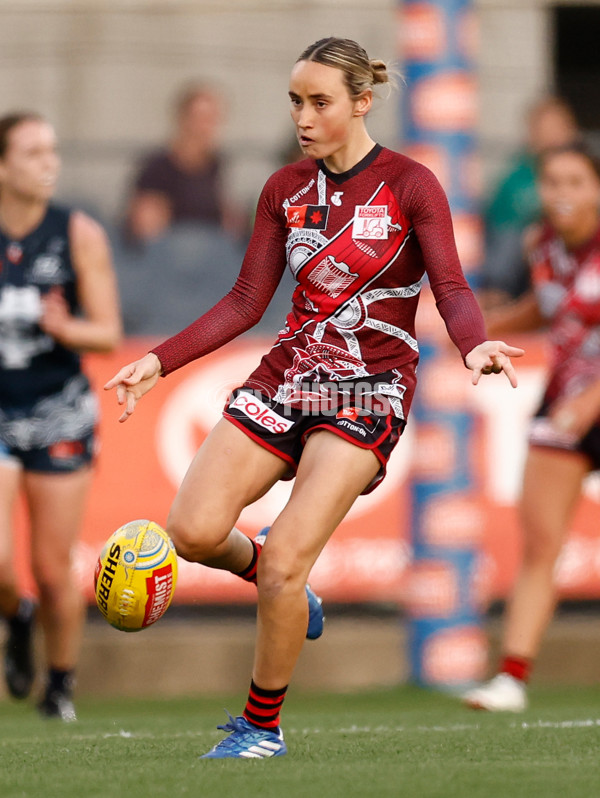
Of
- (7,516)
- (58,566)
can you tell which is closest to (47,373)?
(7,516)

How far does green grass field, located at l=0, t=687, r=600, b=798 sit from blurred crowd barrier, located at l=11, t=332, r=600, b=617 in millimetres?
1803

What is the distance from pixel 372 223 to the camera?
16.0ft

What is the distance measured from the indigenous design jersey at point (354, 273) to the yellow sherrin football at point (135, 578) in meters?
0.57

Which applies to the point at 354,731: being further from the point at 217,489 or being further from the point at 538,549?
the point at 538,549

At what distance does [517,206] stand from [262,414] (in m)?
5.47

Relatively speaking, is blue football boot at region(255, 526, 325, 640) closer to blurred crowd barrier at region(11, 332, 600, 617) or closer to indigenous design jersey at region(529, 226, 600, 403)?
indigenous design jersey at region(529, 226, 600, 403)

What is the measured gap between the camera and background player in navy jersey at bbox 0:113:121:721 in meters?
6.95

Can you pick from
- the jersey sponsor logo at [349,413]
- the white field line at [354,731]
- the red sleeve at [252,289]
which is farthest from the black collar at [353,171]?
the white field line at [354,731]

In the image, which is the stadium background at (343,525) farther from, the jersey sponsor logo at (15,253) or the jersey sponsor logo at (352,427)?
the jersey sponsor logo at (352,427)

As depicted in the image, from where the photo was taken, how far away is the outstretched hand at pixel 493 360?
4.39 meters

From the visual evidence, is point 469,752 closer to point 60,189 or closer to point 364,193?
point 364,193

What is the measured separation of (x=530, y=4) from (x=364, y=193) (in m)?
8.28

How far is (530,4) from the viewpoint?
12.6 m

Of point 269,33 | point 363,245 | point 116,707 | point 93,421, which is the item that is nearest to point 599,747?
point 363,245
